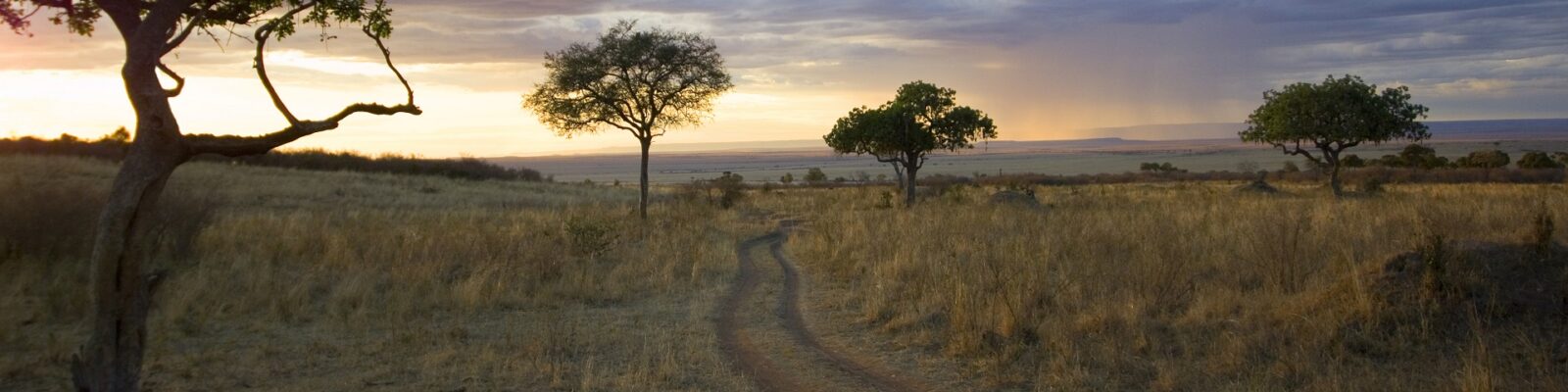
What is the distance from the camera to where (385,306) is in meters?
10.8

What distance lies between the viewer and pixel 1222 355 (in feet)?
24.2

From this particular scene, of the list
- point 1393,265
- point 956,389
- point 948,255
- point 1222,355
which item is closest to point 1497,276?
point 1393,265

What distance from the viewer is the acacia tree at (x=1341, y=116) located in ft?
96.9

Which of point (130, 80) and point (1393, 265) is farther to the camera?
point (1393, 265)

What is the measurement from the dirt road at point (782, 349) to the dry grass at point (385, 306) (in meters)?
0.30

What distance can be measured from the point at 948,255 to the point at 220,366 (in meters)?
8.71

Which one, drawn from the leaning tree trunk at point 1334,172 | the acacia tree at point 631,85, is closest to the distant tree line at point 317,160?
the acacia tree at point 631,85

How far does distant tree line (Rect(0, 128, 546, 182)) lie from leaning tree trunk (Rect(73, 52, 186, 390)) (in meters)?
36.3

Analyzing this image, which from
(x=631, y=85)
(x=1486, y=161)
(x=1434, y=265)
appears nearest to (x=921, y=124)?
(x=631, y=85)

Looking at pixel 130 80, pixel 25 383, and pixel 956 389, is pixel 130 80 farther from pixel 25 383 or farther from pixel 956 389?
pixel 956 389

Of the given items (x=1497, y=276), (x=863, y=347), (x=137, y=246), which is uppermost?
(x=137, y=246)

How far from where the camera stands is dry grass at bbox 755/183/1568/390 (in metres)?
7.03

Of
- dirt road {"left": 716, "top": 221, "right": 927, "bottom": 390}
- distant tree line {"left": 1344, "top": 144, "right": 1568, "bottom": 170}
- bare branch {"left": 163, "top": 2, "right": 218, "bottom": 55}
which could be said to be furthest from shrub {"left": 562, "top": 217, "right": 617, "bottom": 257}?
distant tree line {"left": 1344, "top": 144, "right": 1568, "bottom": 170}

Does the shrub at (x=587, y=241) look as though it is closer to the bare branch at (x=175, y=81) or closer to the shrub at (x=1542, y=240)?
the bare branch at (x=175, y=81)
